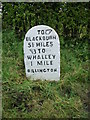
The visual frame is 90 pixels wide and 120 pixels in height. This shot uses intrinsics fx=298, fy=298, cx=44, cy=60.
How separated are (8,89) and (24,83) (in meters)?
0.22

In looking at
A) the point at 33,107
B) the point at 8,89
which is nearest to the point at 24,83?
the point at 8,89

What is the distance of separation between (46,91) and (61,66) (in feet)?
2.03

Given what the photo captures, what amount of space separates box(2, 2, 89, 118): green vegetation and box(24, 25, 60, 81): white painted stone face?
0.37 feet

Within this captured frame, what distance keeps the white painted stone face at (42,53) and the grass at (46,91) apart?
107mm

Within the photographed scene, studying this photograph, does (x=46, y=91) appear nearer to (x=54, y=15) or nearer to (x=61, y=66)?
(x=61, y=66)

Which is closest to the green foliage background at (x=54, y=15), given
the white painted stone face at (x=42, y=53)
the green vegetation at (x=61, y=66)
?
the green vegetation at (x=61, y=66)

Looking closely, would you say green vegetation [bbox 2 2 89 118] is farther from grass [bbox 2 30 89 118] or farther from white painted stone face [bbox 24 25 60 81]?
white painted stone face [bbox 24 25 60 81]

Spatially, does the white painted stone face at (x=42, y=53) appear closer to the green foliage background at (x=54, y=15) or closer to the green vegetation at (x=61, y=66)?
the green vegetation at (x=61, y=66)

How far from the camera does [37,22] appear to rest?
4.52 meters

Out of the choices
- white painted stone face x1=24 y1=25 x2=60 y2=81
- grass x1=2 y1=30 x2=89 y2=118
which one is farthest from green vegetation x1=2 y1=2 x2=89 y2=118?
white painted stone face x1=24 y1=25 x2=60 y2=81

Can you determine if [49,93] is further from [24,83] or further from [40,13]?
[40,13]

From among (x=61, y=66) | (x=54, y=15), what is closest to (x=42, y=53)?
(x=61, y=66)

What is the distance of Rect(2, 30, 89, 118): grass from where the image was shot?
3.19 m

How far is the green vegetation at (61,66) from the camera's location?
10.6ft
